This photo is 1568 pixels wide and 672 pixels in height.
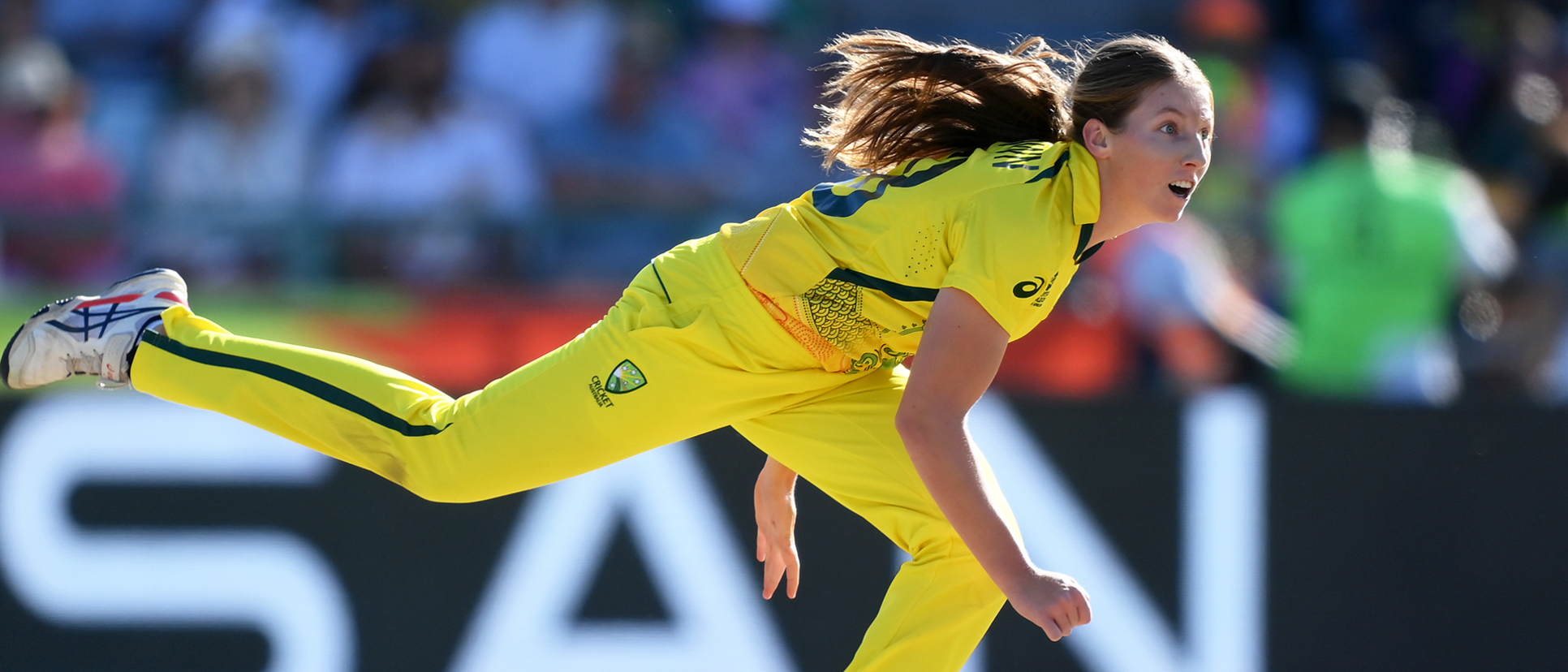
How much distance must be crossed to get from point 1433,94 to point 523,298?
14.4ft

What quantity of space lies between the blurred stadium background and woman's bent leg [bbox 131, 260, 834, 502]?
4.70 feet

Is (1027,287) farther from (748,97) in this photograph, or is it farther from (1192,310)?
(748,97)

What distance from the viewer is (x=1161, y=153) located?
301cm

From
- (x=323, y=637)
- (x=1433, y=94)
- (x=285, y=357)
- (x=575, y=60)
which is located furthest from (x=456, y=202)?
(x=1433, y=94)

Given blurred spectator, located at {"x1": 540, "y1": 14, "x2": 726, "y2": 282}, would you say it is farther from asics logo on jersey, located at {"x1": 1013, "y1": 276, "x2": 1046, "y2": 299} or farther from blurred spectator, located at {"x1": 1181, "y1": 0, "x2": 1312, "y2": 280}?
asics logo on jersey, located at {"x1": 1013, "y1": 276, "x2": 1046, "y2": 299}

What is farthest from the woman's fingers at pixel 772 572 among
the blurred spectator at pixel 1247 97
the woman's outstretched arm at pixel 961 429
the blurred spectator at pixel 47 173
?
the blurred spectator at pixel 1247 97

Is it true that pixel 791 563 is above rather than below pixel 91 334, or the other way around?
below

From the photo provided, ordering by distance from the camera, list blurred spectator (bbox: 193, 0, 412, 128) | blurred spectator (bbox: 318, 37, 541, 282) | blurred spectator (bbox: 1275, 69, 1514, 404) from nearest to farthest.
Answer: blurred spectator (bbox: 1275, 69, 1514, 404), blurred spectator (bbox: 318, 37, 541, 282), blurred spectator (bbox: 193, 0, 412, 128)

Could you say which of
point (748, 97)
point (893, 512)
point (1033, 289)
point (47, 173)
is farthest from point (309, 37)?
point (1033, 289)

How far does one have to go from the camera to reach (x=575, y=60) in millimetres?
6906

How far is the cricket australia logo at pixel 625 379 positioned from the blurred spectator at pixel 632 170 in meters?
2.22

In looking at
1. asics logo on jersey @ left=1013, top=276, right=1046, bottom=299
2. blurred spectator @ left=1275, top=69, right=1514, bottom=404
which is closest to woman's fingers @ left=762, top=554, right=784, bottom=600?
asics logo on jersey @ left=1013, top=276, right=1046, bottom=299

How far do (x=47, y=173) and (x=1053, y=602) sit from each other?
4.86m

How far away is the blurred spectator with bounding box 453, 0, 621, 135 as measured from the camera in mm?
6785
